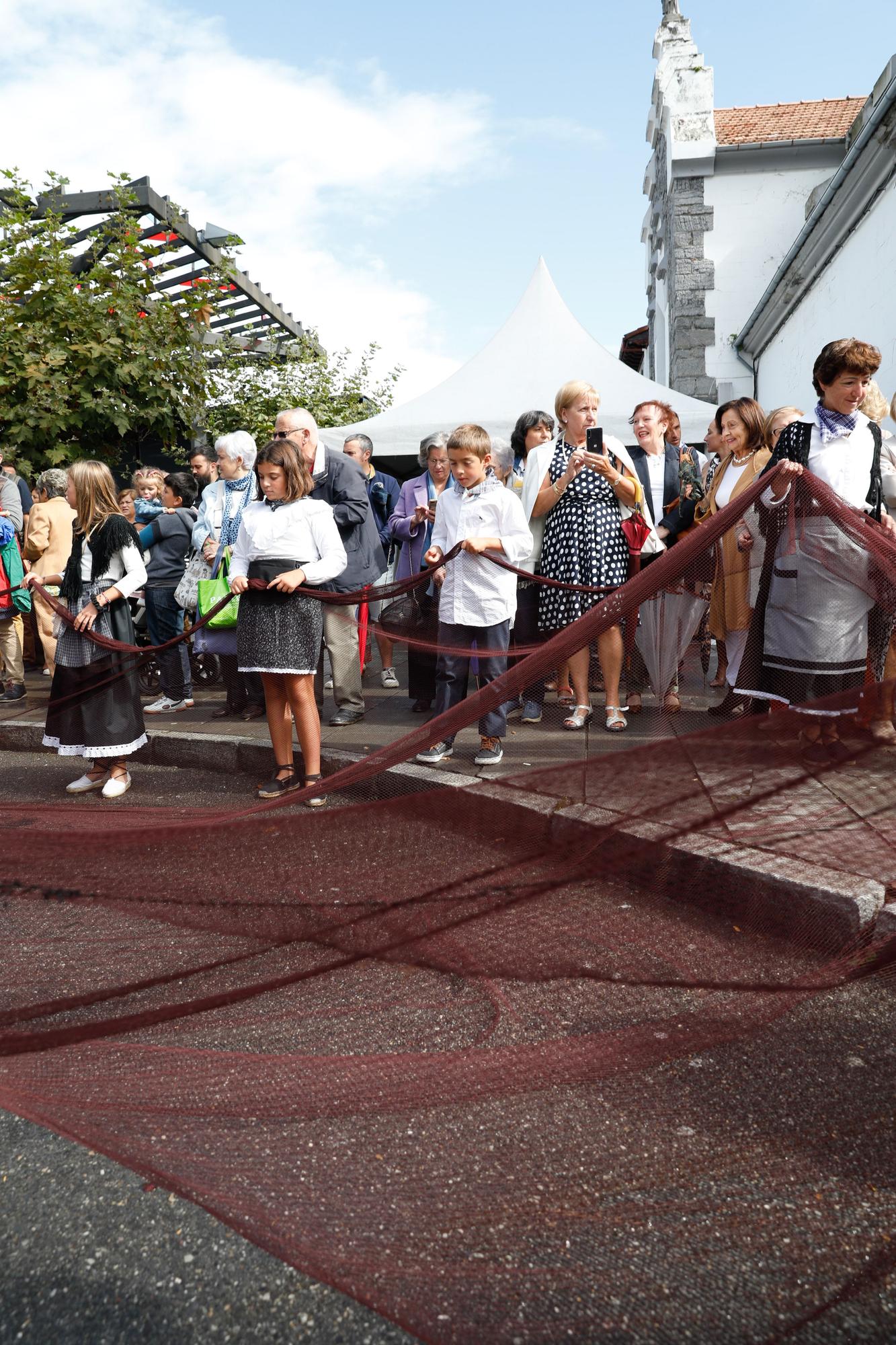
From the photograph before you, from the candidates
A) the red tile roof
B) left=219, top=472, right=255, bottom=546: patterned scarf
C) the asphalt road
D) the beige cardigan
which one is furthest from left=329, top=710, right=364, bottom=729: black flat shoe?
the red tile roof

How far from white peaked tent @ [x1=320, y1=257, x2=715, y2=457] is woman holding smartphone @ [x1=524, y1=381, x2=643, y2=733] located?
3883mm

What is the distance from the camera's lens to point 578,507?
4.87 meters

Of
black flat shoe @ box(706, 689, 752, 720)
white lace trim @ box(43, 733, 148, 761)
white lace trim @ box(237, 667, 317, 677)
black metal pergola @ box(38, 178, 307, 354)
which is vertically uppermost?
black metal pergola @ box(38, 178, 307, 354)

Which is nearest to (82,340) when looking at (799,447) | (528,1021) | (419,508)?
(419,508)

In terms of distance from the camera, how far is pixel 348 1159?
6.14ft

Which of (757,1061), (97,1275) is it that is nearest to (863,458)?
(757,1061)

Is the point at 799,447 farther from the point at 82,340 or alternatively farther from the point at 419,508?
the point at 82,340

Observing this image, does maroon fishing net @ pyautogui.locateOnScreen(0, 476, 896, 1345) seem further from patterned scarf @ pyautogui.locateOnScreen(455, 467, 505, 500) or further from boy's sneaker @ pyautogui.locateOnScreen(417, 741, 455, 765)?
patterned scarf @ pyautogui.locateOnScreen(455, 467, 505, 500)

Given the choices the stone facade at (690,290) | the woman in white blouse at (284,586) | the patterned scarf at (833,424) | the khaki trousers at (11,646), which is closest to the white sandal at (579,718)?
the patterned scarf at (833,424)

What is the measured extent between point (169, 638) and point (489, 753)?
4174 millimetres

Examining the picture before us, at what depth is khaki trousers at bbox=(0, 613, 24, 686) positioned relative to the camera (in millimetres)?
7562

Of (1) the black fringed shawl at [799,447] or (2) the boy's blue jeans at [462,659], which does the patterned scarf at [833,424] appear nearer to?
(1) the black fringed shawl at [799,447]

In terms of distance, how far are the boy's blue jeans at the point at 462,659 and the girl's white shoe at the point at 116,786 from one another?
1.60 meters

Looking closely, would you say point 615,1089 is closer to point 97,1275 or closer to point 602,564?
point 97,1275
